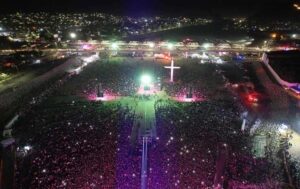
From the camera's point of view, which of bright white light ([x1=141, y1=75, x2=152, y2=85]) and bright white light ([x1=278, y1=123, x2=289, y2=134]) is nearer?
bright white light ([x1=278, y1=123, x2=289, y2=134])

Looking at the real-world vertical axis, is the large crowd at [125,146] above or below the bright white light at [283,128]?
above

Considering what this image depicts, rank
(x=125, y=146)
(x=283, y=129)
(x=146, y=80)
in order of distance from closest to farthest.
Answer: (x=125, y=146) → (x=283, y=129) → (x=146, y=80)

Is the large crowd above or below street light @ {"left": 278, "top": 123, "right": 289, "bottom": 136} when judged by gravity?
above

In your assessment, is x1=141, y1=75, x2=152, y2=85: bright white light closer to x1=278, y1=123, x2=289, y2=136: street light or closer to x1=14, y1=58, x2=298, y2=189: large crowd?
x1=14, y1=58, x2=298, y2=189: large crowd

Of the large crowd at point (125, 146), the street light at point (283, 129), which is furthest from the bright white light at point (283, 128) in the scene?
the large crowd at point (125, 146)

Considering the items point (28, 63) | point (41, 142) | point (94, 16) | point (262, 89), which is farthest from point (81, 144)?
point (94, 16)

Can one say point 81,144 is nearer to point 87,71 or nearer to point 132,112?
point 132,112

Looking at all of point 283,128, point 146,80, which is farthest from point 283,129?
point 146,80

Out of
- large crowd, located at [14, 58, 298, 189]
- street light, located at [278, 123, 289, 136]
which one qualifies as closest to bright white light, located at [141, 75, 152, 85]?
large crowd, located at [14, 58, 298, 189]

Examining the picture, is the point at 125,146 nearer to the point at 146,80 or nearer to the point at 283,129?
the point at 283,129

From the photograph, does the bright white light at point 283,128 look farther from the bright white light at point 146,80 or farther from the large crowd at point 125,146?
the bright white light at point 146,80

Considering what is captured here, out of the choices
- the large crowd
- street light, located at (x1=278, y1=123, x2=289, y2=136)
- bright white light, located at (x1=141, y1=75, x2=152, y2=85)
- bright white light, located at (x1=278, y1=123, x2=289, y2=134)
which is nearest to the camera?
the large crowd
